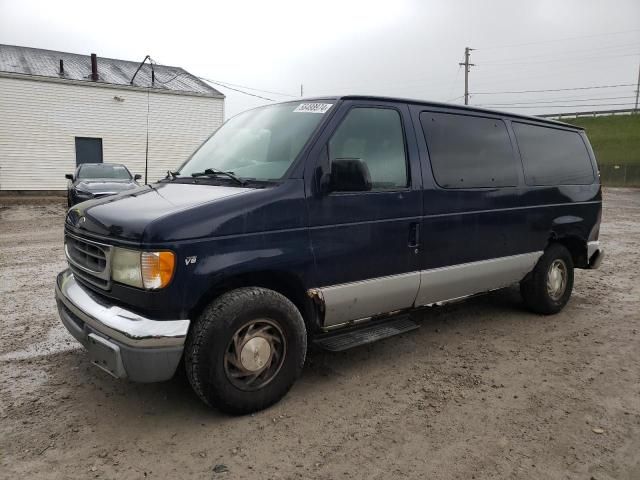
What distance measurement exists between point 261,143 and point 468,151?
6.29 ft

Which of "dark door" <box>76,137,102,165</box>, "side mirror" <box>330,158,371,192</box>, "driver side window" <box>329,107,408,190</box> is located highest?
"dark door" <box>76,137,102,165</box>

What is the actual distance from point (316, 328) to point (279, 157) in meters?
1.27

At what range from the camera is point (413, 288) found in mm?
4066

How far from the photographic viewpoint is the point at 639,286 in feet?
22.6

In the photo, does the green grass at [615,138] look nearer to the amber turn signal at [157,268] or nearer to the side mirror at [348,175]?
the side mirror at [348,175]

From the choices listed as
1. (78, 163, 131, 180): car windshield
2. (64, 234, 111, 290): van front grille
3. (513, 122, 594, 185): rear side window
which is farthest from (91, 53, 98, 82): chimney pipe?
(513, 122, 594, 185): rear side window

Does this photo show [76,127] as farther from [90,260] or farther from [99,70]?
[90,260]

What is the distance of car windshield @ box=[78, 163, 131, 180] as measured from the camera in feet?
48.1

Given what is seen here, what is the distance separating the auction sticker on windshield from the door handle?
1.13 meters

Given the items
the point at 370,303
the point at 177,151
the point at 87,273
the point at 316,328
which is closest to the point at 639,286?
the point at 370,303

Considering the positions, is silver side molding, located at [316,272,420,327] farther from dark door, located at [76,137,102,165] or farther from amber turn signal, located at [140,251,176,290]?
dark door, located at [76,137,102,165]

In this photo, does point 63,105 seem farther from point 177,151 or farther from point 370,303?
point 370,303

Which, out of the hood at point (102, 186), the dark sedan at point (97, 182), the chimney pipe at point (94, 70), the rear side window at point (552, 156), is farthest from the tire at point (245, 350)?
the chimney pipe at point (94, 70)

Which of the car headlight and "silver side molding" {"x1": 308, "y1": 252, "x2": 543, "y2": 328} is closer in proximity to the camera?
the car headlight
